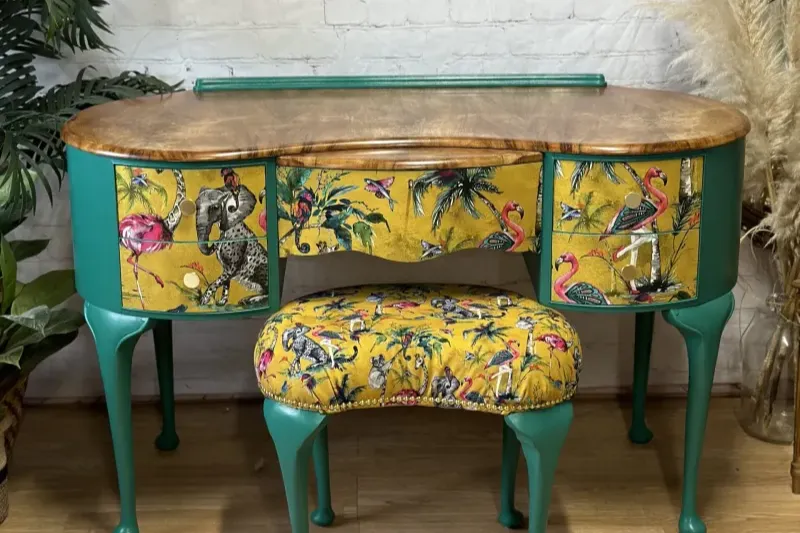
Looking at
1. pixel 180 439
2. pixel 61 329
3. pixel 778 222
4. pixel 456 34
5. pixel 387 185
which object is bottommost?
pixel 180 439

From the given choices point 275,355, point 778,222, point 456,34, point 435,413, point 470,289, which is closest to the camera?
point 275,355

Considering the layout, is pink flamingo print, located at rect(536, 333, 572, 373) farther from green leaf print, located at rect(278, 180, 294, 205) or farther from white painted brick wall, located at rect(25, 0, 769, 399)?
white painted brick wall, located at rect(25, 0, 769, 399)

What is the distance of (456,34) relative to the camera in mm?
2133

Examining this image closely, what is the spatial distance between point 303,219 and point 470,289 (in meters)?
0.35

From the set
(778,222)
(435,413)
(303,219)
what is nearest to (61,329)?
(303,219)

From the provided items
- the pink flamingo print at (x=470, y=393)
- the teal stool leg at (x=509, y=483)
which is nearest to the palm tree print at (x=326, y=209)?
the pink flamingo print at (x=470, y=393)

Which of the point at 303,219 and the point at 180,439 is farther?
the point at 180,439

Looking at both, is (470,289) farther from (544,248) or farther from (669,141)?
(669,141)

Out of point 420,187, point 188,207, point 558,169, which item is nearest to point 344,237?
point 420,187

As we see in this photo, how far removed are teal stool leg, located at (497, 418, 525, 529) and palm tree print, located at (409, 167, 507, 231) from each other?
0.44 metres

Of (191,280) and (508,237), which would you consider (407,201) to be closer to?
(508,237)

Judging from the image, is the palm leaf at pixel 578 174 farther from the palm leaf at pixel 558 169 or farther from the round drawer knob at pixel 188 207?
the round drawer knob at pixel 188 207

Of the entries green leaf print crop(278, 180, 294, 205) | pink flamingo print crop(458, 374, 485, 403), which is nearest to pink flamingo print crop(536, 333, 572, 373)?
pink flamingo print crop(458, 374, 485, 403)

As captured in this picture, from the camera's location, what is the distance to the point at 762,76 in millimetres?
1850
